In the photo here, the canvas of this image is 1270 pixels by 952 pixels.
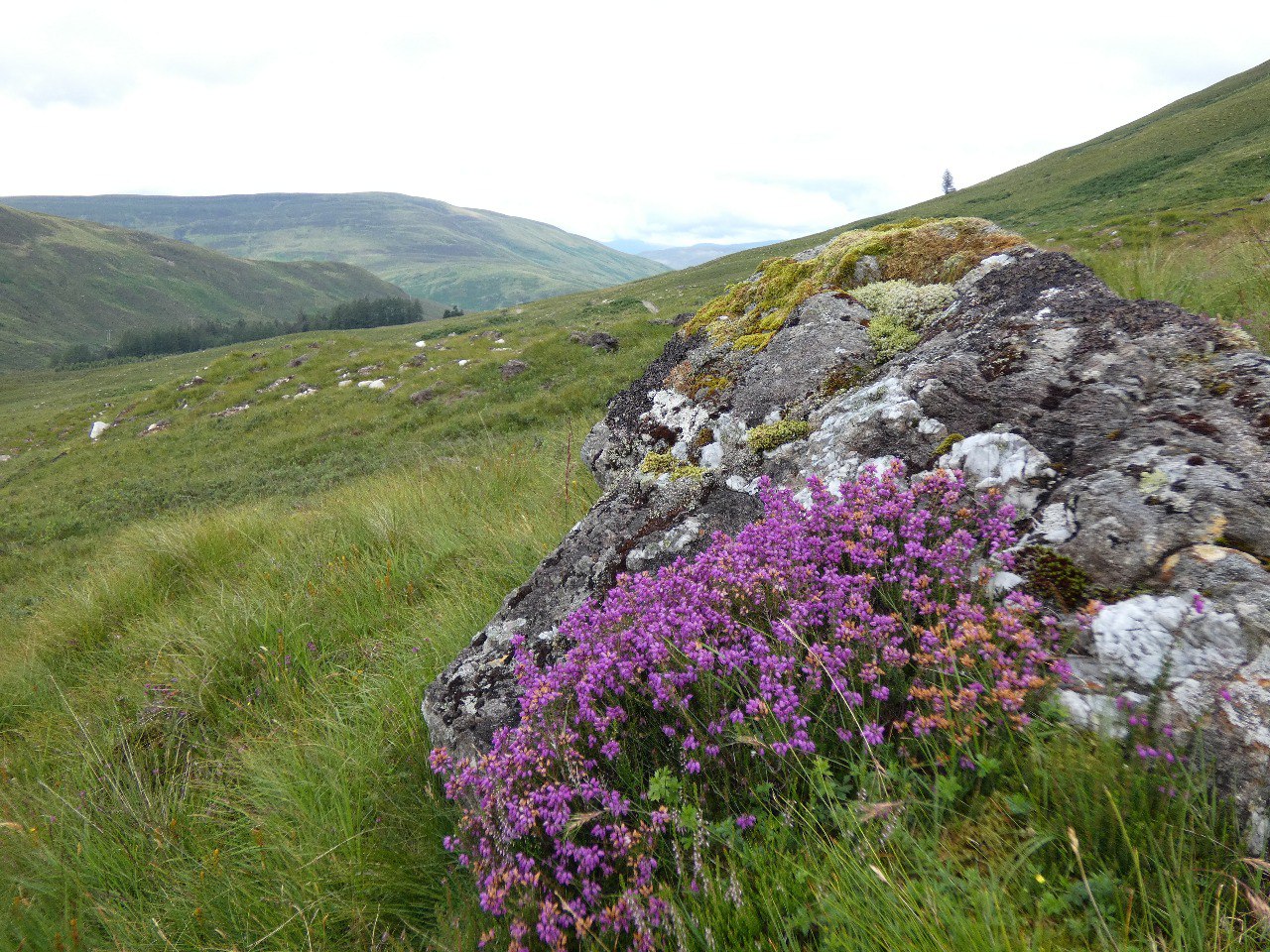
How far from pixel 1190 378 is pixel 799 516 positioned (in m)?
1.86

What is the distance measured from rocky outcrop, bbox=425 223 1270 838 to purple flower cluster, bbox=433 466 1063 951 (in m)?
0.26

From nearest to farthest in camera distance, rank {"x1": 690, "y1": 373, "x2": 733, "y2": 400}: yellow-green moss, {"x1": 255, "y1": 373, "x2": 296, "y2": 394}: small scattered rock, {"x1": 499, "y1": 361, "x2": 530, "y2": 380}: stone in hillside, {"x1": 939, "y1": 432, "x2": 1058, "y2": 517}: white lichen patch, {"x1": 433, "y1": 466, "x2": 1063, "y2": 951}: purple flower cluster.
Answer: {"x1": 433, "y1": 466, "x2": 1063, "y2": 951}: purple flower cluster < {"x1": 939, "y1": 432, "x2": 1058, "y2": 517}: white lichen patch < {"x1": 690, "y1": 373, "x2": 733, "y2": 400}: yellow-green moss < {"x1": 499, "y1": 361, "x2": 530, "y2": 380}: stone in hillside < {"x1": 255, "y1": 373, "x2": 296, "y2": 394}: small scattered rock

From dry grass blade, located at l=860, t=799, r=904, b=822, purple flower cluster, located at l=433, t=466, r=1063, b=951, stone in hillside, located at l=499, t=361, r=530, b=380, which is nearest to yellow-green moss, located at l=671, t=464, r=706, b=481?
purple flower cluster, located at l=433, t=466, r=1063, b=951

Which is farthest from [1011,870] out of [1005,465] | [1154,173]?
[1154,173]

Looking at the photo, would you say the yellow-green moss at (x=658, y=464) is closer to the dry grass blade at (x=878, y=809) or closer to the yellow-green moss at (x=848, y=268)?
Result: the yellow-green moss at (x=848, y=268)

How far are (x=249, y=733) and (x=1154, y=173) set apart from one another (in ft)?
266

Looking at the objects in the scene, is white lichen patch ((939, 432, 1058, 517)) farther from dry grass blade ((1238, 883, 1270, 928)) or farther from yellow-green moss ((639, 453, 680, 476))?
yellow-green moss ((639, 453, 680, 476))

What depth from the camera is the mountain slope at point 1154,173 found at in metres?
43.2

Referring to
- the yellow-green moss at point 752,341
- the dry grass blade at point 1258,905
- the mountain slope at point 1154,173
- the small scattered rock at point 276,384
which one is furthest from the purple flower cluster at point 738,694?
the mountain slope at point 1154,173

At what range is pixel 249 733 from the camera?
3.75m

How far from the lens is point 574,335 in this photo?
81.0 feet

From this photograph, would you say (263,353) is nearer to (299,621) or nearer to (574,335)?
(574,335)

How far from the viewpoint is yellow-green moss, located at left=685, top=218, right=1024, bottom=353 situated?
4770mm

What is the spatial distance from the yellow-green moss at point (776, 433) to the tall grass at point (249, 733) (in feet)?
6.31
